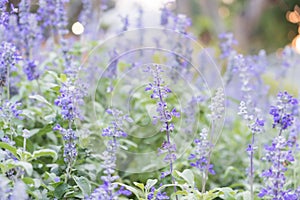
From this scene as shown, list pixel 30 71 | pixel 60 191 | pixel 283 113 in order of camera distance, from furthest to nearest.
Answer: pixel 30 71 → pixel 283 113 → pixel 60 191

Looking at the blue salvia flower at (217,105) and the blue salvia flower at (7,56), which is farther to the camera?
the blue salvia flower at (7,56)

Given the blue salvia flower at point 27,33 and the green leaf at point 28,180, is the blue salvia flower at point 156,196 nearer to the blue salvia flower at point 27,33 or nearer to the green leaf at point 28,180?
the green leaf at point 28,180

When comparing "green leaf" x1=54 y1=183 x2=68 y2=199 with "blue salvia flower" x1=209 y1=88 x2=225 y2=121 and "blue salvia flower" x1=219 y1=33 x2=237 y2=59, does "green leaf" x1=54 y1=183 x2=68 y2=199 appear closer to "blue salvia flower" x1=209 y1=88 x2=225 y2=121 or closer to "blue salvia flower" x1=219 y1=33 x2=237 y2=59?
"blue salvia flower" x1=209 y1=88 x2=225 y2=121

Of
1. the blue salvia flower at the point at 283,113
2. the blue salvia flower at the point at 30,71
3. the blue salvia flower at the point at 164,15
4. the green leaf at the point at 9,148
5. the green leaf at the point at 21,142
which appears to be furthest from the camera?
the blue salvia flower at the point at 164,15

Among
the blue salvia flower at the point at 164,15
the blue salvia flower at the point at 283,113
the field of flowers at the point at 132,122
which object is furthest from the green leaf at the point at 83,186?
the blue salvia flower at the point at 164,15

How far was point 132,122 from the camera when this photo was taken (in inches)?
109

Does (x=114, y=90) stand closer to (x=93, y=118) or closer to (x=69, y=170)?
(x=93, y=118)

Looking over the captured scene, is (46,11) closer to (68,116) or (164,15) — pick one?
(164,15)

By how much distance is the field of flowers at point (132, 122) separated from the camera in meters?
2.00

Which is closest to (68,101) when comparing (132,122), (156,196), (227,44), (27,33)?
(156,196)

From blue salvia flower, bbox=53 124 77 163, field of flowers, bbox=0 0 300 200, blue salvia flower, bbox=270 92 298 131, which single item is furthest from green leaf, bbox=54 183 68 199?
blue salvia flower, bbox=270 92 298 131

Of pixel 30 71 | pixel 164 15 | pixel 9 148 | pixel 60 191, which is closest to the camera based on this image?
pixel 9 148

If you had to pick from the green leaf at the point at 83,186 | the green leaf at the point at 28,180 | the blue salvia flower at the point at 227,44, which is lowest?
the green leaf at the point at 83,186

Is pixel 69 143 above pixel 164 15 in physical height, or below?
below
